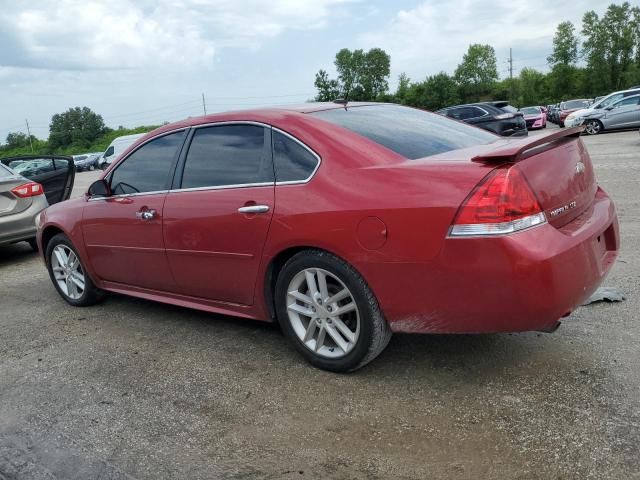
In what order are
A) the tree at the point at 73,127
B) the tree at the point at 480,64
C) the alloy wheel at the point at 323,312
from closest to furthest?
the alloy wheel at the point at 323,312, the tree at the point at 73,127, the tree at the point at 480,64

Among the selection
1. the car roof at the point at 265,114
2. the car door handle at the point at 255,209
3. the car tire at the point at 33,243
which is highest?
the car roof at the point at 265,114

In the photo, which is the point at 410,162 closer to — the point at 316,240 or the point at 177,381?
the point at 316,240

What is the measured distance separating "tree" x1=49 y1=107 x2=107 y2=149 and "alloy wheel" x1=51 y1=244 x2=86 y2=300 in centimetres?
9106

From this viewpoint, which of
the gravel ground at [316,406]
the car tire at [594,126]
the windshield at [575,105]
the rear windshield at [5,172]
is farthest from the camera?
the windshield at [575,105]

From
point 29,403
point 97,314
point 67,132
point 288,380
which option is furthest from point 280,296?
point 67,132

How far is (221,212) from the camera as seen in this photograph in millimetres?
3701

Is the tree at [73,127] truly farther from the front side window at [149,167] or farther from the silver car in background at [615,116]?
the front side window at [149,167]

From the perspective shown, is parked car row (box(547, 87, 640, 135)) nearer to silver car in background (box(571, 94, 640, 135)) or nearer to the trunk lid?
silver car in background (box(571, 94, 640, 135))

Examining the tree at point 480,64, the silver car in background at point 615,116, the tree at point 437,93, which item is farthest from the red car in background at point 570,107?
the tree at point 480,64

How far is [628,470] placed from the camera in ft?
7.70

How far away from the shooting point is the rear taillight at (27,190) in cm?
777

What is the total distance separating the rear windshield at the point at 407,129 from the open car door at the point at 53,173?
22.0 feet

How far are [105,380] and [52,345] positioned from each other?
0.97m

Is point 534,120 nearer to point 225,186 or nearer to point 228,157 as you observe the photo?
point 228,157
